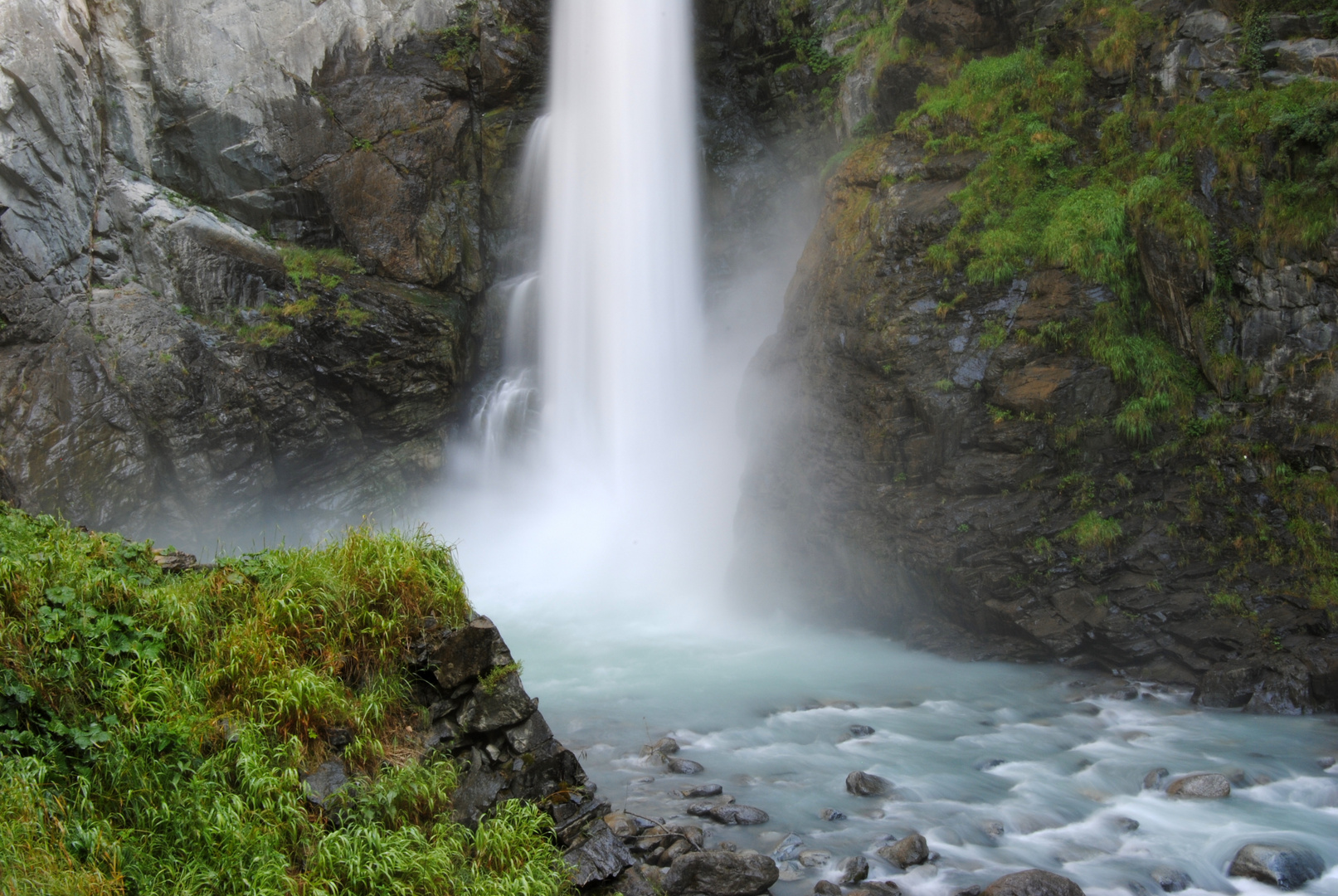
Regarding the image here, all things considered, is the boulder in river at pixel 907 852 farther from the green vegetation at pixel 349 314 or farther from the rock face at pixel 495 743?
the green vegetation at pixel 349 314

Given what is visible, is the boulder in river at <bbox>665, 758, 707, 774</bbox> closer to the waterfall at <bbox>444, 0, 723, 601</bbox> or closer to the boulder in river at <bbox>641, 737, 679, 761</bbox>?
the boulder in river at <bbox>641, 737, 679, 761</bbox>

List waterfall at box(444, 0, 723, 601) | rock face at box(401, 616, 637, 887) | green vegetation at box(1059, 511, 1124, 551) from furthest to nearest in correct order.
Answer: waterfall at box(444, 0, 723, 601) → green vegetation at box(1059, 511, 1124, 551) → rock face at box(401, 616, 637, 887)

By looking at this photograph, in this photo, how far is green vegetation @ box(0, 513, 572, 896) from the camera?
4.58m

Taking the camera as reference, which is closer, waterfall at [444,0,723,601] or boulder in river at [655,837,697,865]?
boulder in river at [655,837,697,865]

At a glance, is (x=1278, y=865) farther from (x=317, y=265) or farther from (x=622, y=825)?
(x=317, y=265)

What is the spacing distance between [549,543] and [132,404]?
8703 mm

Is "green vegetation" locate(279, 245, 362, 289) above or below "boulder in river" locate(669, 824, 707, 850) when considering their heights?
above

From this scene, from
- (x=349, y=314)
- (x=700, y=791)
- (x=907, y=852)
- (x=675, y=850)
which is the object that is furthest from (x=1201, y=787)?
(x=349, y=314)

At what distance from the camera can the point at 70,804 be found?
467cm

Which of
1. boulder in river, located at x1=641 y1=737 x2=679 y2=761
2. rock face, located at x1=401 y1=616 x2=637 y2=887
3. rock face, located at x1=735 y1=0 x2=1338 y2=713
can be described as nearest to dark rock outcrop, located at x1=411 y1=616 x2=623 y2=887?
rock face, located at x1=401 y1=616 x2=637 y2=887

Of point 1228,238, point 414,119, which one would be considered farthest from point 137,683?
point 414,119

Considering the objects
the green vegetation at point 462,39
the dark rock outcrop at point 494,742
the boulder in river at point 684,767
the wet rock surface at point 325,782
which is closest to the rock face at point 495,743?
the dark rock outcrop at point 494,742

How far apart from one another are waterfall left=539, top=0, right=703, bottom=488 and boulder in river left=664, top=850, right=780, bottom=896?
1337 cm

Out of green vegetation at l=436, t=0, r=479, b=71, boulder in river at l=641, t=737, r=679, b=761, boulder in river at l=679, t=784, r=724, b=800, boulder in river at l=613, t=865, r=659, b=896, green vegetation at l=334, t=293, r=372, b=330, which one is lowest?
boulder in river at l=641, t=737, r=679, b=761
